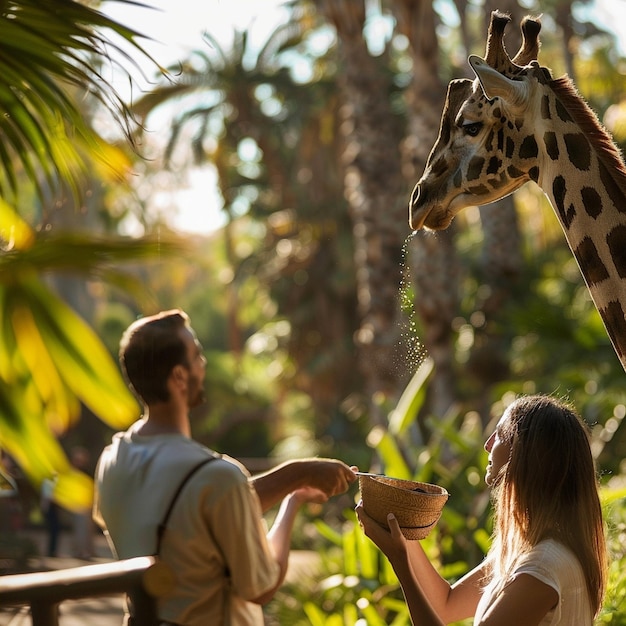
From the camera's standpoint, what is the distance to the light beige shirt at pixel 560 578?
1806 mm

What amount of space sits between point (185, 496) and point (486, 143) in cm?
114

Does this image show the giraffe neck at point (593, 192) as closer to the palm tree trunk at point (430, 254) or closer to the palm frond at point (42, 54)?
the palm frond at point (42, 54)

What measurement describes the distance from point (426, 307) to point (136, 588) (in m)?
7.95

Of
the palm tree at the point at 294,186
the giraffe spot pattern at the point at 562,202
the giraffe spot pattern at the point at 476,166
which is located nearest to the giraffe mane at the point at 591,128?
the giraffe spot pattern at the point at 562,202

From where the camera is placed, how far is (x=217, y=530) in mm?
1991

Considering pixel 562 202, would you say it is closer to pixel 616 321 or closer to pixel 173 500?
pixel 616 321

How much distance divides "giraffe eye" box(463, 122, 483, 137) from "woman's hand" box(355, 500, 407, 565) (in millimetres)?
990

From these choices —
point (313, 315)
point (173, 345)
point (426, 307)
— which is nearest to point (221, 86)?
point (313, 315)

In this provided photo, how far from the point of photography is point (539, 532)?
1.89 m

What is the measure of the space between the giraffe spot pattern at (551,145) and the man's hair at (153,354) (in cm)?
98

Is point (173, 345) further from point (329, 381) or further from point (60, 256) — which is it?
point (329, 381)

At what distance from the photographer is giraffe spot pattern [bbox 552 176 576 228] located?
2.40m

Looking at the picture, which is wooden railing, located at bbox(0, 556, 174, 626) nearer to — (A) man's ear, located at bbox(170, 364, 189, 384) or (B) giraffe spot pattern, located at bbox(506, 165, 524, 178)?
(A) man's ear, located at bbox(170, 364, 189, 384)

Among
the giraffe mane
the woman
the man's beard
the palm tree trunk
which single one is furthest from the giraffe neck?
the palm tree trunk
